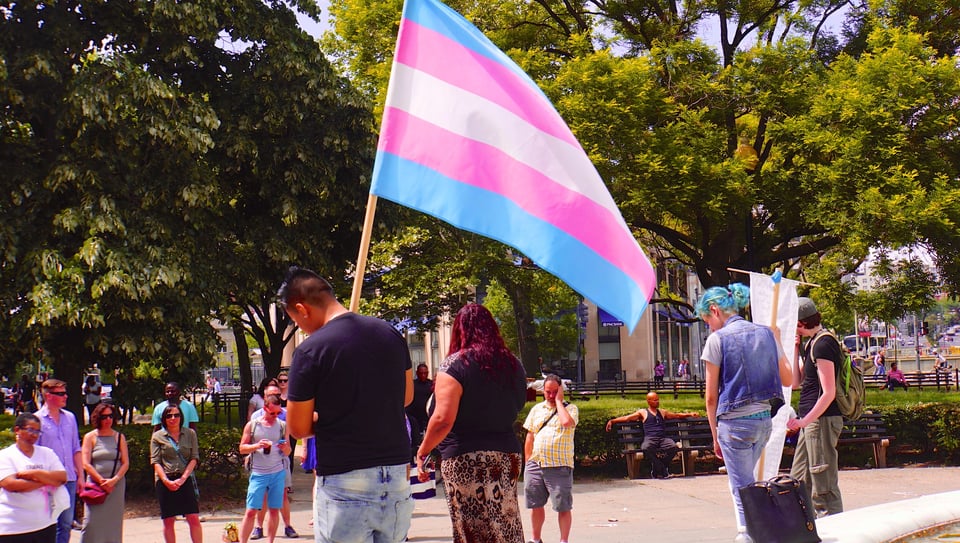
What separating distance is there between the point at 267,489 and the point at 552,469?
3.05 m

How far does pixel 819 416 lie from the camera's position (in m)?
8.37

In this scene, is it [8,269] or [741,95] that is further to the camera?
[741,95]

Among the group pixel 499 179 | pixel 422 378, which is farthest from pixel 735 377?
pixel 422 378

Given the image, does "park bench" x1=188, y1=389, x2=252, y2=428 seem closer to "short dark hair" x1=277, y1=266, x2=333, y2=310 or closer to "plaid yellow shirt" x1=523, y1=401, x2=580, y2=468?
"plaid yellow shirt" x1=523, y1=401, x2=580, y2=468

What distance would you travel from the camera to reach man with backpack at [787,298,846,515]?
27.4ft

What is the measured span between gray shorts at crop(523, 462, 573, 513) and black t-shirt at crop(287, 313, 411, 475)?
17.9 feet

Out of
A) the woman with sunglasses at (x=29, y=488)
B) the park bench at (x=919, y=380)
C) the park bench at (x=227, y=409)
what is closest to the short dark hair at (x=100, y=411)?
the woman with sunglasses at (x=29, y=488)

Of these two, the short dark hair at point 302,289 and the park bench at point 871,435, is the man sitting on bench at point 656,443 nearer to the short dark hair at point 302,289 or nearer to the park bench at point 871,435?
the park bench at point 871,435

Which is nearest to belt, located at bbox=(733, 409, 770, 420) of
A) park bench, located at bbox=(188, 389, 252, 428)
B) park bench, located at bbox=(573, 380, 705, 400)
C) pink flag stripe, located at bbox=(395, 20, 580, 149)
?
pink flag stripe, located at bbox=(395, 20, 580, 149)

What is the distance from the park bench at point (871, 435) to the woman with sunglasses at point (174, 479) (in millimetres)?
10841

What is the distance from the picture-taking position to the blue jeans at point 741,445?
23.1 ft

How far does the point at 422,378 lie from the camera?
50.6 feet

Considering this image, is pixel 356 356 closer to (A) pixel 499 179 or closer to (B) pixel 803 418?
(A) pixel 499 179

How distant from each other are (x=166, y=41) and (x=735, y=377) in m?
12.5
